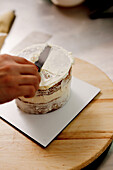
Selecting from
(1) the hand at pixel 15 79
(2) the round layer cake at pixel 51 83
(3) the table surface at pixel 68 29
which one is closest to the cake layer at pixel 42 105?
(2) the round layer cake at pixel 51 83

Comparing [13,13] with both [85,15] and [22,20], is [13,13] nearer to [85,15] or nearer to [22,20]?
[22,20]

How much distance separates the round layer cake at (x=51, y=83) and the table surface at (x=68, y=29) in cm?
39

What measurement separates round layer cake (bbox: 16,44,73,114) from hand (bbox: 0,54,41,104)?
6 cm

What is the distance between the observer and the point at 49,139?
70cm

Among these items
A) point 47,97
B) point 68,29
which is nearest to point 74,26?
point 68,29

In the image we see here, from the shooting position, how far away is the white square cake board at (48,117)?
2.35 ft

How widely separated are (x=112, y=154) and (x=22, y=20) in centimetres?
107

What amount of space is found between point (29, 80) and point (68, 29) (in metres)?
0.83

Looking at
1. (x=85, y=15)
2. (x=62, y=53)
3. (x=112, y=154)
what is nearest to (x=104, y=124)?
(x=112, y=154)

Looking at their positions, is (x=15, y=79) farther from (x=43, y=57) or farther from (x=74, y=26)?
(x=74, y=26)

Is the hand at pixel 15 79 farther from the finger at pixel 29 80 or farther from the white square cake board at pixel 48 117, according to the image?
the white square cake board at pixel 48 117

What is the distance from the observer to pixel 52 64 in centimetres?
75

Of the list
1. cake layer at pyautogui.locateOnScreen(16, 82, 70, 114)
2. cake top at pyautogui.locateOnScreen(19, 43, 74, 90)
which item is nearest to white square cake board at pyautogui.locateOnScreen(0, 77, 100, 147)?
cake layer at pyautogui.locateOnScreen(16, 82, 70, 114)

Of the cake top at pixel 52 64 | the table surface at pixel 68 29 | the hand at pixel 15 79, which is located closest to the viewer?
the hand at pixel 15 79
